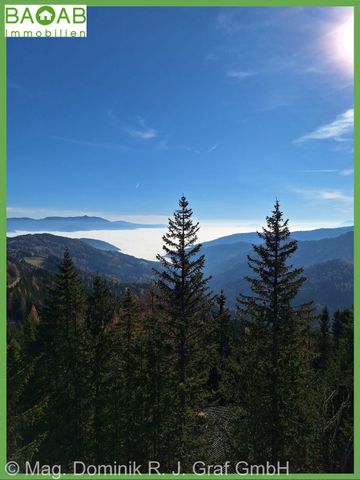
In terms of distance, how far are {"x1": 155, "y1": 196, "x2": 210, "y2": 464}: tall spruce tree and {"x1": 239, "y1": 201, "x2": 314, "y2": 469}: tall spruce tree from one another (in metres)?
2.85

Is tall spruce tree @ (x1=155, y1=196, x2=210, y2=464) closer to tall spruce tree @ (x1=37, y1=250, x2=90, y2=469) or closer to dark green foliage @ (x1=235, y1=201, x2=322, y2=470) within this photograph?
dark green foliage @ (x1=235, y1=201, x2=322, y2=470)

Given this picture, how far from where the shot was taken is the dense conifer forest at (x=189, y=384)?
18.5 m

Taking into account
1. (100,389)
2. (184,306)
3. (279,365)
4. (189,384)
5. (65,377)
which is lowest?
(100,389)

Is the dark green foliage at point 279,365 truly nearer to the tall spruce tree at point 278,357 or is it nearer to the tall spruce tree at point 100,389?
the tall spruce tree at point 278,357

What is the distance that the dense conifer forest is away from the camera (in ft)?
60.6

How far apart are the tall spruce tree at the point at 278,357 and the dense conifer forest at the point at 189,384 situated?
0.18ft

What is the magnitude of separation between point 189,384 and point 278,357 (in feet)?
16.0

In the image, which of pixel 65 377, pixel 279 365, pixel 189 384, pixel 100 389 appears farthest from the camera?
pixel 65 377

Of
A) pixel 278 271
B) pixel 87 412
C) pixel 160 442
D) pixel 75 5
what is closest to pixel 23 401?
pixel 87 412

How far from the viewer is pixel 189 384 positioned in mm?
19547

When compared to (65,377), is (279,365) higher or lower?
higher

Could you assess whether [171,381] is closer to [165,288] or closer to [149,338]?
[149,338]

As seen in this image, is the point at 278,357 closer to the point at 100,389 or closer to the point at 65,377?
the point at 100,389

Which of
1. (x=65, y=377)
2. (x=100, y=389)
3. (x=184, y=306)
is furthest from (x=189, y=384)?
(x=65, y=377)
